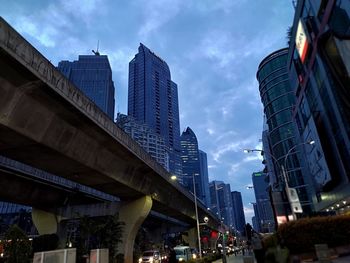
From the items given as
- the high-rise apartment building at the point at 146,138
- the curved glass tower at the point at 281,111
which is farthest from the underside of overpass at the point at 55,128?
the high-rise apartment building at the point at 146,138

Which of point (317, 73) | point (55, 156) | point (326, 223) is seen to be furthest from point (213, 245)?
point (55, 156)

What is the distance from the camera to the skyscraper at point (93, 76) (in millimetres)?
177500

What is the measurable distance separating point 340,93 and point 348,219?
15.1 meters

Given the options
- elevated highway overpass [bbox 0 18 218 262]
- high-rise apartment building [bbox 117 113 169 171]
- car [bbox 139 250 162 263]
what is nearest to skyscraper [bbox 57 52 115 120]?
high-rise apartment building [bbox 117 113 169 171]

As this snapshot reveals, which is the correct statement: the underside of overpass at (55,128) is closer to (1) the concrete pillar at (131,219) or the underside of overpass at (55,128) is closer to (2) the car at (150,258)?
(1) the concrete pillar at (131,219)

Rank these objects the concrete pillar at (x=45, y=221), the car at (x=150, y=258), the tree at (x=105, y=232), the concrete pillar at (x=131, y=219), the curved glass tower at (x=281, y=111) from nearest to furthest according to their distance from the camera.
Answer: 1. the tree at (x=105, y=232)
2. the concrete pillar at (x=131, y=219)
3. the concrete pillar at (x=45, y=221)
4. the car at (x=150, y=258)
5. the curved glass tower at (x=281, y=111)

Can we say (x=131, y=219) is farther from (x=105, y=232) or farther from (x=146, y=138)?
(x=146, y=138)

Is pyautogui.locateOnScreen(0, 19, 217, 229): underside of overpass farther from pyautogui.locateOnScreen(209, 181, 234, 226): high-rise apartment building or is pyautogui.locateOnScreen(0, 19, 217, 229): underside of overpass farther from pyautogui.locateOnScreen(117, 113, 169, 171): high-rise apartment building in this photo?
pyautogui.locateOnScreen(117, 113, 169, 171): high-rise apartment building

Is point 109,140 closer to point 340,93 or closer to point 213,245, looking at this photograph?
point 340,93

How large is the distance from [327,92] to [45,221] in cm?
3727

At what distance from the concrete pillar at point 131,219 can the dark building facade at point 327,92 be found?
23101 mm

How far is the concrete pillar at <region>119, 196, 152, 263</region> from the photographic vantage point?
31156mm

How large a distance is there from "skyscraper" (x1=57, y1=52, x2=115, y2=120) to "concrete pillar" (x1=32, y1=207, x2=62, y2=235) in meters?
146

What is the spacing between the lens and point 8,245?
63.6 ft
